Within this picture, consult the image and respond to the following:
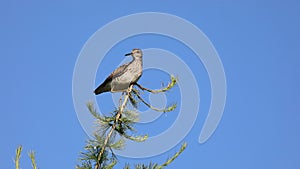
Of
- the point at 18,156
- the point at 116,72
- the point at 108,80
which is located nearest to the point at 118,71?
the point at 116,72

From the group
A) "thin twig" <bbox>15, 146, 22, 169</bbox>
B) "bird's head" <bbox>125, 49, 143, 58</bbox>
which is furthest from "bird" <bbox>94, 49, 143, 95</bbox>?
"thin twig" <bbox>15, 146, 22, 169</bbox>

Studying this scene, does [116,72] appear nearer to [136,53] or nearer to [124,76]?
[124,76]

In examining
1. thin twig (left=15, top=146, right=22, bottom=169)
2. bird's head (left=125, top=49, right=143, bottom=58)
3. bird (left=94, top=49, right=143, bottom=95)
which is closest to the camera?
thin twig (left=15, top=146, right=22, bottom=169)

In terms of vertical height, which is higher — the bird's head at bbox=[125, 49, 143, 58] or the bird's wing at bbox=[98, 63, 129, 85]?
the bird's head at bbox=[125, 49, 143, 58]

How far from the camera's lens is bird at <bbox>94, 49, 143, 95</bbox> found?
682 centimetres

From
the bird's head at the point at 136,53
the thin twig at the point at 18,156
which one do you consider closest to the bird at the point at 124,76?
the bird's head at the point at 136,53

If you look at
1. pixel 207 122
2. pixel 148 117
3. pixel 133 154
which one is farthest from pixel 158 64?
pixel 133 154

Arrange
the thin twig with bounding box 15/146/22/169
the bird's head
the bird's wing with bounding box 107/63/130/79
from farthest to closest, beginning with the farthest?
1. the bird's head
2. the bird's wing with bounding box 107/63/130/79
3. the thin twig with bounding box 15/146/22/169

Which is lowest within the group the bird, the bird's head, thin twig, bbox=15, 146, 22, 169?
thin twig, bbox=15, 146, 22, 169

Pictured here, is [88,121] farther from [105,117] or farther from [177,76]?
[177,76]

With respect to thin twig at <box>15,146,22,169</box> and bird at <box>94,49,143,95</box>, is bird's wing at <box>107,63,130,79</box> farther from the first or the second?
thin twig at <box>15,146,22,169</box>

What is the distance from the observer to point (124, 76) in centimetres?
711

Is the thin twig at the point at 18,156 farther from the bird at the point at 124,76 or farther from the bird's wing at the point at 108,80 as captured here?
the bird's wing at the point at 108,80

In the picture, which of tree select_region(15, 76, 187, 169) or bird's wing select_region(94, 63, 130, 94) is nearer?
tree select_region(15, 76, 187, 169)
